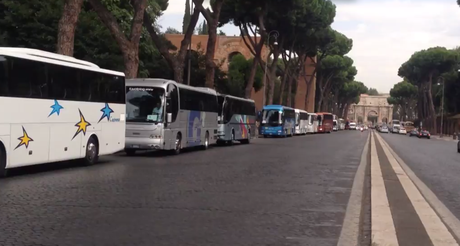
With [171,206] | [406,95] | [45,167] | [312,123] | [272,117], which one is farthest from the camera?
[406,95]

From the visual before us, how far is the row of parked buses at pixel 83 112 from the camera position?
13766 millimetres

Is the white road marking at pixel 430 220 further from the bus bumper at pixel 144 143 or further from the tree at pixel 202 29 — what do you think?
the tree at pixel 202 29

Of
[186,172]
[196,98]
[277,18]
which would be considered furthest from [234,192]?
[277,18]

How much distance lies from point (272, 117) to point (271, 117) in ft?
0.34

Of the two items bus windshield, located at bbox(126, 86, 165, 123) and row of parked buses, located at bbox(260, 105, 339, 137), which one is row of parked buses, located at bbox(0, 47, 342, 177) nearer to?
bus windshield, located at bbox(126, 86, 165, 123)

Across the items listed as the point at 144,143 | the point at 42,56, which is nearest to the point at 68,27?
the point at 144,143

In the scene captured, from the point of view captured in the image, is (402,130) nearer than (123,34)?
No

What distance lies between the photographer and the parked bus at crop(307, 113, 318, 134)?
73.1 meters

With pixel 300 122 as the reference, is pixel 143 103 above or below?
above

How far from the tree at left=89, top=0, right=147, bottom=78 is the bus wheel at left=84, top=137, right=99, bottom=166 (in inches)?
352

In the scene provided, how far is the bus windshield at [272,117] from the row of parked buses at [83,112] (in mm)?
24792

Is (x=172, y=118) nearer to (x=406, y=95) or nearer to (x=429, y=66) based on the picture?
(x=429, y=66)

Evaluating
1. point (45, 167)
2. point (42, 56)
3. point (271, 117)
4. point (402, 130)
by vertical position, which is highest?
point (42, 56)

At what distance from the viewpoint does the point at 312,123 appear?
75.5 m
